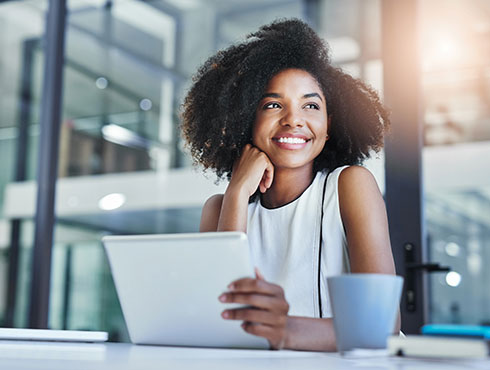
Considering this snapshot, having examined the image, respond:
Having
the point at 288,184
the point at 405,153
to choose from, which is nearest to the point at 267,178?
the point at 288,184

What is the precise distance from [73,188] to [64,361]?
3.06 m

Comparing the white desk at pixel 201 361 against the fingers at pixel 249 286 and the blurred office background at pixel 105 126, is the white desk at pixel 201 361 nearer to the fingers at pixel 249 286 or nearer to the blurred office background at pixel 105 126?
the fingers at pixel 249 286

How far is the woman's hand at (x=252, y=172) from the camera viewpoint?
1.55 meters

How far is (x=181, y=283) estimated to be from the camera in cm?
90

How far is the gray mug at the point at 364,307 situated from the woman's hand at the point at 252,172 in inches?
29.3

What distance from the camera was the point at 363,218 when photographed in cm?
141

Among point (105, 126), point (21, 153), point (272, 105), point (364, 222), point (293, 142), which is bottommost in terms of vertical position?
point (364, 222)

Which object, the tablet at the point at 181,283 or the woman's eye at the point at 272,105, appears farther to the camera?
the woman's eye at the point at 272,105

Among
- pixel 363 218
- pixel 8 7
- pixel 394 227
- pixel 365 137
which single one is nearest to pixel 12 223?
pixel 8 7

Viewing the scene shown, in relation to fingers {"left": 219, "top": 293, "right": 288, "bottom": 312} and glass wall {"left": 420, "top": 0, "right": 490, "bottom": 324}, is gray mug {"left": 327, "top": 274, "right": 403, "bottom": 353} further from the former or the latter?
glass wall {"left": 420, "top": 0, "right": 490, "bottom": 324}

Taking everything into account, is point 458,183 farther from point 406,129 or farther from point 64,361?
point 64,361

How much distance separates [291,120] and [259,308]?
2.62ft

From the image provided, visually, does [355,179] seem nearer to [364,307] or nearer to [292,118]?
[292,118]

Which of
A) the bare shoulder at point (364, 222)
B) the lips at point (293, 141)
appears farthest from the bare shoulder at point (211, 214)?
the bare shoulder at point (364, 222)
